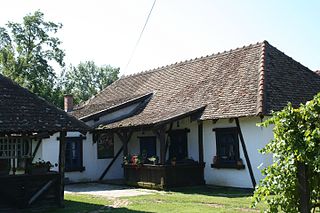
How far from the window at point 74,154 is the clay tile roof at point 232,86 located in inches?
59.9

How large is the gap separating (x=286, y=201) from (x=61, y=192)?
8.32 metres

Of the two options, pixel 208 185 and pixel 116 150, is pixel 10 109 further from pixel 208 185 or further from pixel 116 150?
pixel 116 150

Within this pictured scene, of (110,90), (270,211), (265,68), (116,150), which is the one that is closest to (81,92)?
(110,90)

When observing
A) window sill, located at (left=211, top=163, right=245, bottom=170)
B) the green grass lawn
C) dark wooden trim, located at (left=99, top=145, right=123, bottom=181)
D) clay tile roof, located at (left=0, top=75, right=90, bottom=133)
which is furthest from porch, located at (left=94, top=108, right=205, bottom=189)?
clay tile roof, located at (left=0, top=75, right=90, bottom=133)

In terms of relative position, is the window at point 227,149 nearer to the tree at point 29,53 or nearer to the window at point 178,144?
the window at point 178,144

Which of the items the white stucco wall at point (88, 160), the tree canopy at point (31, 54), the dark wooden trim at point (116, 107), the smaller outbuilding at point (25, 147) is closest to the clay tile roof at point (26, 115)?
the smaller outbuilding at point (25, 147)

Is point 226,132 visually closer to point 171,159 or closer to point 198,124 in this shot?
point 198,124

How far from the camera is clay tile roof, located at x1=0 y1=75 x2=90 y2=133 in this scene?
36.8ft

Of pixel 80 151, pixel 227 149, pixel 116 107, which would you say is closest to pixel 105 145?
pixel 80 151

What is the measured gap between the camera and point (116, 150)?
21891mm

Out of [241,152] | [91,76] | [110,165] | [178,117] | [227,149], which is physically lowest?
[110,165]

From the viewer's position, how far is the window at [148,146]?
800 inches

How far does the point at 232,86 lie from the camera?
17953 millimetres

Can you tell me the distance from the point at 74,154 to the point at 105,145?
1636 millimetres
